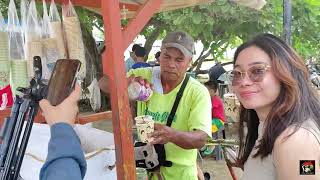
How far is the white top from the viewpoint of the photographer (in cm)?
157

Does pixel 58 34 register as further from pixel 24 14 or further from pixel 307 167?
pixel 307 167

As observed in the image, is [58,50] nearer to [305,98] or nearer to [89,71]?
[89,71]

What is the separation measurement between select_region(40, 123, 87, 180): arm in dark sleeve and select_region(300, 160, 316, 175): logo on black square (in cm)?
81

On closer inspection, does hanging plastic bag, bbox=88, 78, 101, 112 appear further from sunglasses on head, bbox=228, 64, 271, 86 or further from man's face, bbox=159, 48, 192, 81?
sunglasses on head, bbox=228, 64, 271, 86

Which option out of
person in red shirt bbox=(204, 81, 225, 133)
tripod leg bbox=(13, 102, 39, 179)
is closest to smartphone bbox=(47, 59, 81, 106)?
tripod leg bbox=(13, 102, 39, 179)

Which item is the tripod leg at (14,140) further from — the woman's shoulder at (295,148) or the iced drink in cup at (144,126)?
the woman's shoulder at (295,148)

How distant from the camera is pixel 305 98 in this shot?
1695mm

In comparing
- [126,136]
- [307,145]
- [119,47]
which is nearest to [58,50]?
[119,47]

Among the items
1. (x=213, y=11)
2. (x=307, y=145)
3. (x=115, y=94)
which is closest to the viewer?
(x=307, y=145)

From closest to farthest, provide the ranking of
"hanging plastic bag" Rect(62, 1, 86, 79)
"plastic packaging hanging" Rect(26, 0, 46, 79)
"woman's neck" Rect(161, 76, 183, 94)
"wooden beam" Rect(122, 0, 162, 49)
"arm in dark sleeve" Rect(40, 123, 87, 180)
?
"arm in dark sleeve" Rect(40, 123, 87, 180)
"wooden beam" Rect(122, 0, 162, 49)
"plastic packaging hanging" Rect(26, 0, 46, 79)
"hanging plastic bag" Rect(62, 1, 86, 79)
"woman's neck" Rect(161, 76, 183, 94)

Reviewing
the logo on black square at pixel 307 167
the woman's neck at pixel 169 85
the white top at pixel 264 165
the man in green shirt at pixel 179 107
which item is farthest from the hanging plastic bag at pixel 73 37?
the logo on black square at pixel 307 167

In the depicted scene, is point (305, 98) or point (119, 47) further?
point (119, 47)

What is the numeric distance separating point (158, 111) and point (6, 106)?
959 millimetres

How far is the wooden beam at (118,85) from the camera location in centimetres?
188
